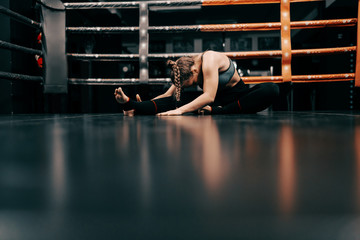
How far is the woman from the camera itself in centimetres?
187

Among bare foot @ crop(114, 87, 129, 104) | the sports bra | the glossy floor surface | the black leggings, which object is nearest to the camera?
the glossy floor surface

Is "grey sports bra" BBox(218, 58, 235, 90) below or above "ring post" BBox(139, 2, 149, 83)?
below

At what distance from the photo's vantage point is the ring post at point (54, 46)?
2.52 meters

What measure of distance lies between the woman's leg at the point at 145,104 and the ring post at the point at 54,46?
999 millimetres

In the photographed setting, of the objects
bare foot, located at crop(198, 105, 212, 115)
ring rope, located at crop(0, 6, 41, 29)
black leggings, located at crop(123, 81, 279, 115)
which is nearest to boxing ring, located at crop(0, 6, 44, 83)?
ring rope, located at crop(0, 6, 41, 29)

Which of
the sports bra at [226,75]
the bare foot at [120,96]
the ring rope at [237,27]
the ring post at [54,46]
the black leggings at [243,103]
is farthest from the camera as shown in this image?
the ring rope at [237,27]

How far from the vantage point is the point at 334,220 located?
0.21 meters

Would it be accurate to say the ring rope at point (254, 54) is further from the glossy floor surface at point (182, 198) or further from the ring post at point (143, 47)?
the glossy floor surface at point (182, 198)

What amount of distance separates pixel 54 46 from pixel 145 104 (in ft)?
3.98

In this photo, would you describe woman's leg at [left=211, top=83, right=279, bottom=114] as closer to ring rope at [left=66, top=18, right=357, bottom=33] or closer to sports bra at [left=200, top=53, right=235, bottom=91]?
sports bra at [left=200, top=53, right=235, bottom=91]

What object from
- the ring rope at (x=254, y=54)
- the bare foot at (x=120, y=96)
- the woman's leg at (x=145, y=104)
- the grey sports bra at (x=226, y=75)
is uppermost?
the ring rope at (x=254, y=54)

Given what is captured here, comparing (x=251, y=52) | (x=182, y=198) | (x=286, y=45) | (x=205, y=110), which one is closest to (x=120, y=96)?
(x=205, y=110)

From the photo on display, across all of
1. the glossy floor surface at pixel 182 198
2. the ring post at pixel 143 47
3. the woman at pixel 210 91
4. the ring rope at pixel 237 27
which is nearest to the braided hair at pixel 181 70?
the woman at pixel 210 91

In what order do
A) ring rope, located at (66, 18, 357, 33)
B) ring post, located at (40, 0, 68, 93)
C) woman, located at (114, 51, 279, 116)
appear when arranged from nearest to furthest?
woman, located at (114, 51, 279, 116) → ring post, located at (40, 0, 68, 93) → ring rope, located at (66, 18, 357, 33)
